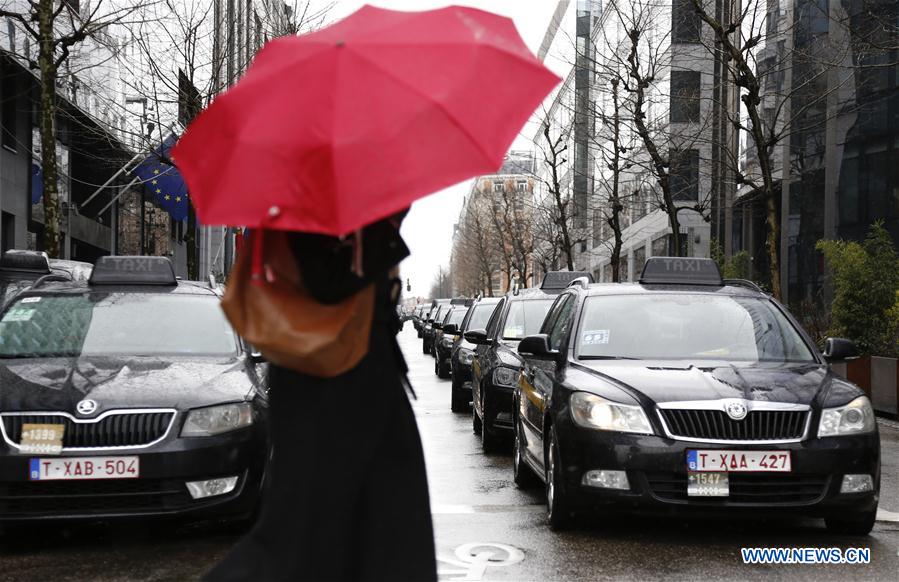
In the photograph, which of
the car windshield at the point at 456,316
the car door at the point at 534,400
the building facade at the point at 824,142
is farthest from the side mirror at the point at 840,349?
the car windshield at the point at 456,316

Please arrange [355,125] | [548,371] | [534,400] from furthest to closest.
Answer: [534,400] → [548,371] → [355,125]

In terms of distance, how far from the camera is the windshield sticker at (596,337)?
25.9ft

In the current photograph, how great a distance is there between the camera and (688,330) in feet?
26.0

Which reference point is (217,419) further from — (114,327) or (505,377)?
(505,377)

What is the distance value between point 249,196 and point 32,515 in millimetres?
3709

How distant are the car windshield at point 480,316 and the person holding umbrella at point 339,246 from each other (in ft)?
49.2

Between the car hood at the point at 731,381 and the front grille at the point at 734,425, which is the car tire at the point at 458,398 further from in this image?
the front grille at the point at 734,425

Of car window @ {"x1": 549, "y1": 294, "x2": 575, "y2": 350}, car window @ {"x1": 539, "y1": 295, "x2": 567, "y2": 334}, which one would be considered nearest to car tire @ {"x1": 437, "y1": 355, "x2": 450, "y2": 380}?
car window @ {"x1": 539, "y1": 295, "x2": 567, "y2": 334}

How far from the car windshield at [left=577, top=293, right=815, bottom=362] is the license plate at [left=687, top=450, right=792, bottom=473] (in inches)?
47.7

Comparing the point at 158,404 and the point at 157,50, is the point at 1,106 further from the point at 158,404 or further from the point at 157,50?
the point at 158,404

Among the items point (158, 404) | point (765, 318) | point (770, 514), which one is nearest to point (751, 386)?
point (770, 514)

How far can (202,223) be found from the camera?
3.34 m

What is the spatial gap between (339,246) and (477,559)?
11.0 feet

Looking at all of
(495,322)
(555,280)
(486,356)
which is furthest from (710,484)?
(555,280)
